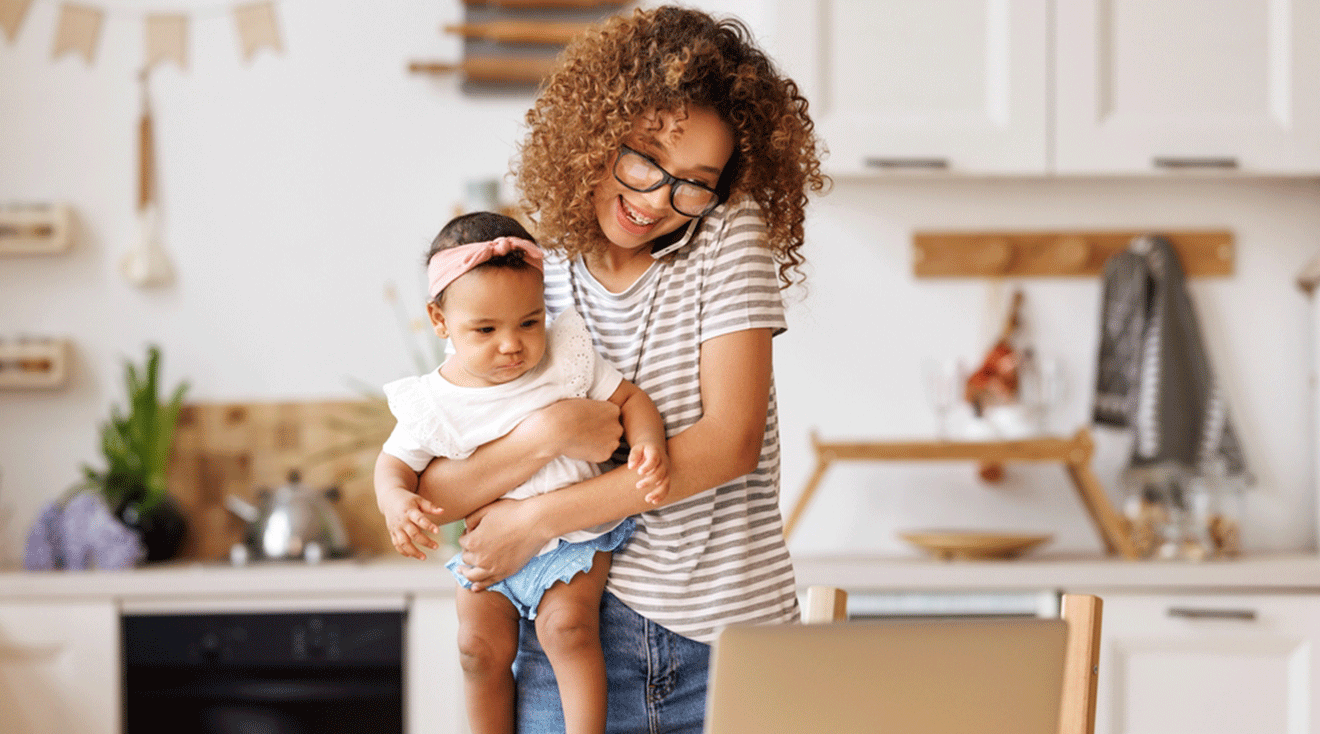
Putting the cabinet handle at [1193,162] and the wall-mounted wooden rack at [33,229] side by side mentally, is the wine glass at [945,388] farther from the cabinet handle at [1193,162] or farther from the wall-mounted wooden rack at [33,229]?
the wall-mounted wooden rack at [33,229]

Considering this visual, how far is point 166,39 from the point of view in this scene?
113 inches

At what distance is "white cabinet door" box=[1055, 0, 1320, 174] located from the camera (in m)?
2.50

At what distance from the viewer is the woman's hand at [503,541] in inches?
41.5

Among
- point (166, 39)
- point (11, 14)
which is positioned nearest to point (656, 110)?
point (166, 39)

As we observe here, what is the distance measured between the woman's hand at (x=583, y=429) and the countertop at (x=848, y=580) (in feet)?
4.42

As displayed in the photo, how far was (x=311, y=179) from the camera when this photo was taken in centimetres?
290

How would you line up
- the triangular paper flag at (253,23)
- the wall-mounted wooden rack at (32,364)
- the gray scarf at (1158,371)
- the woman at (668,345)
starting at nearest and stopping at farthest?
the woman at (668,345) < the gray scarf at (1158,371) < the wall-mounted wooden rack at (32,364) < the triangular paper flag at (253,23)

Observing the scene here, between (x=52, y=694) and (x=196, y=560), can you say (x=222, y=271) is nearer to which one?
(x=196, y=560)

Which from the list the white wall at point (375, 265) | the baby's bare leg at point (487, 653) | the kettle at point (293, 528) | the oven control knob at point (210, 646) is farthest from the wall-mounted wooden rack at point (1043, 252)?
the baby's bare leg at point (487, 653)

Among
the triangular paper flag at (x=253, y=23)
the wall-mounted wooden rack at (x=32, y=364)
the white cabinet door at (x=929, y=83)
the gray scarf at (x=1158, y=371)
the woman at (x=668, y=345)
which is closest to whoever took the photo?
the woman at (x=668, y=345)

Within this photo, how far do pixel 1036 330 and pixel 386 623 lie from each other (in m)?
1.72

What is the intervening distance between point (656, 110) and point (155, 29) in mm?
2295

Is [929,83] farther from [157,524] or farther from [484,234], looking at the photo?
[157,524]

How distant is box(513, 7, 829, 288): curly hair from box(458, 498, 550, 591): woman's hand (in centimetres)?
27
